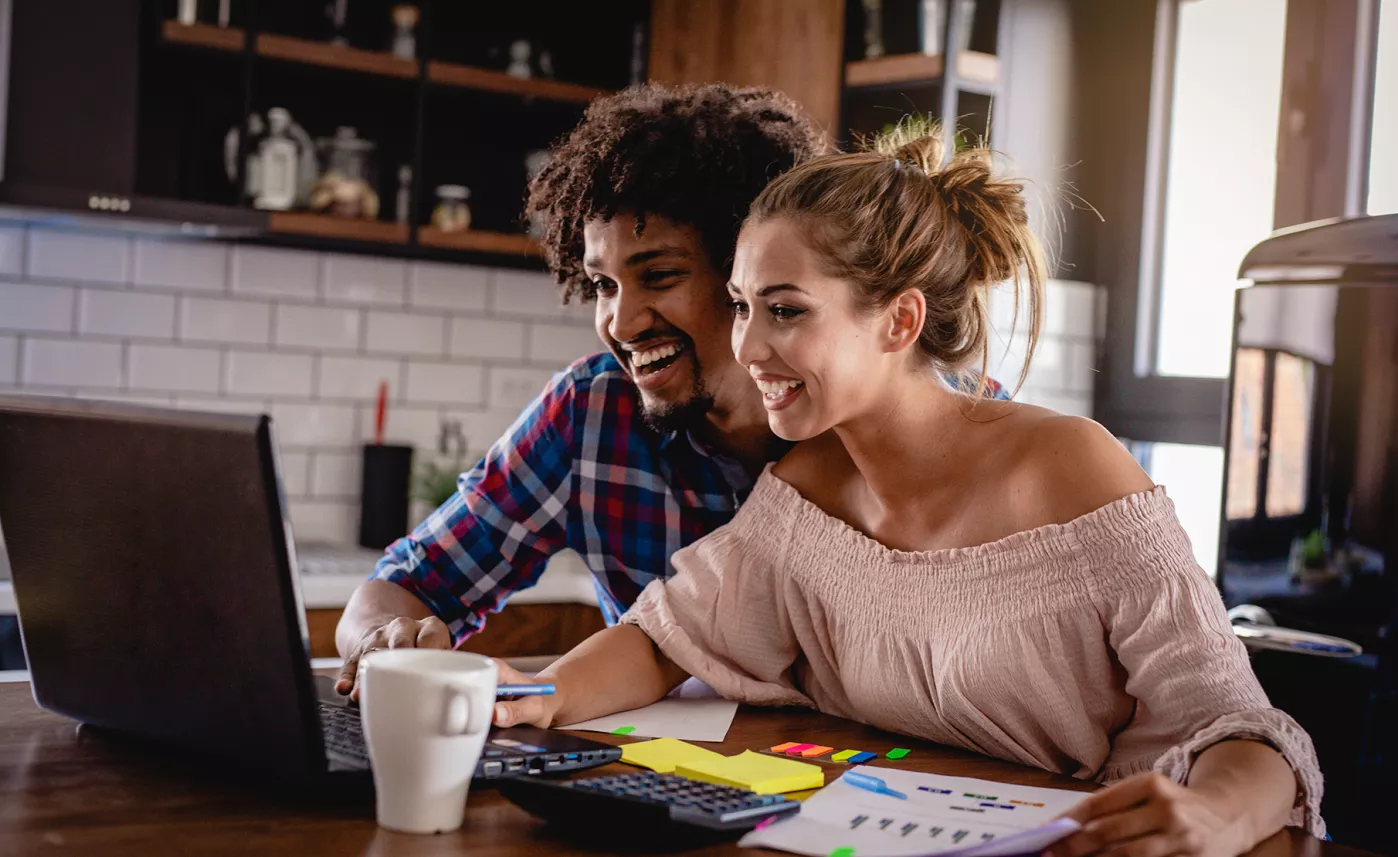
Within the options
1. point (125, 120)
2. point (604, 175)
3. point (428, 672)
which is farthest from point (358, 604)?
point (125, 120)

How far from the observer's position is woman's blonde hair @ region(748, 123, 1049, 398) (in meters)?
1.46

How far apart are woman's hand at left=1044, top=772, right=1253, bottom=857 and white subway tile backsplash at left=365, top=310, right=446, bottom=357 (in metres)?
2.65

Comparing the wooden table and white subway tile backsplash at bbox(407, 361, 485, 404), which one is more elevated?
white subway tile backsplash at bbox(407, 361, 485, 404)

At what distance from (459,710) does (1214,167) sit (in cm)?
256

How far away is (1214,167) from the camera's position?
295 cm

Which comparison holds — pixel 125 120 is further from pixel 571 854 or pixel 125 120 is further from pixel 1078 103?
pixel 571 854

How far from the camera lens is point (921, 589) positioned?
1.34 metres

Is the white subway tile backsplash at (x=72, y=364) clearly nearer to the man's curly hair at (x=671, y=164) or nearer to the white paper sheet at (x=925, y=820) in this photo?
the man's curly hair at (x=671, y=164)

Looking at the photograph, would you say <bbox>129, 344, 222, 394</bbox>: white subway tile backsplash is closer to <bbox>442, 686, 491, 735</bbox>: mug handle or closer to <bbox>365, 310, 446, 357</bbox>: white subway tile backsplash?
<bbox>365, 310, 446, 357</bbox>: white subway tile backsplash

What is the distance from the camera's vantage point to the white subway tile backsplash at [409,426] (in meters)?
3.29

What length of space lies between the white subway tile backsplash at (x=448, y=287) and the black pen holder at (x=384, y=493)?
390 millimetres

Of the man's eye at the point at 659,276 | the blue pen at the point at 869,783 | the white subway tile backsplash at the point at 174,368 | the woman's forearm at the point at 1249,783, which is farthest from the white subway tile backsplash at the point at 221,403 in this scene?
the woman's forearm at the point at 1249,783

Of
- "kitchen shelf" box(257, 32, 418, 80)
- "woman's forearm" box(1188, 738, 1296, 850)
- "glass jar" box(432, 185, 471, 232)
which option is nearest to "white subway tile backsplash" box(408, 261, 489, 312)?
"glass jar" box(432, 185, 471, 232)

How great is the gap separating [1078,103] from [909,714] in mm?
2180
